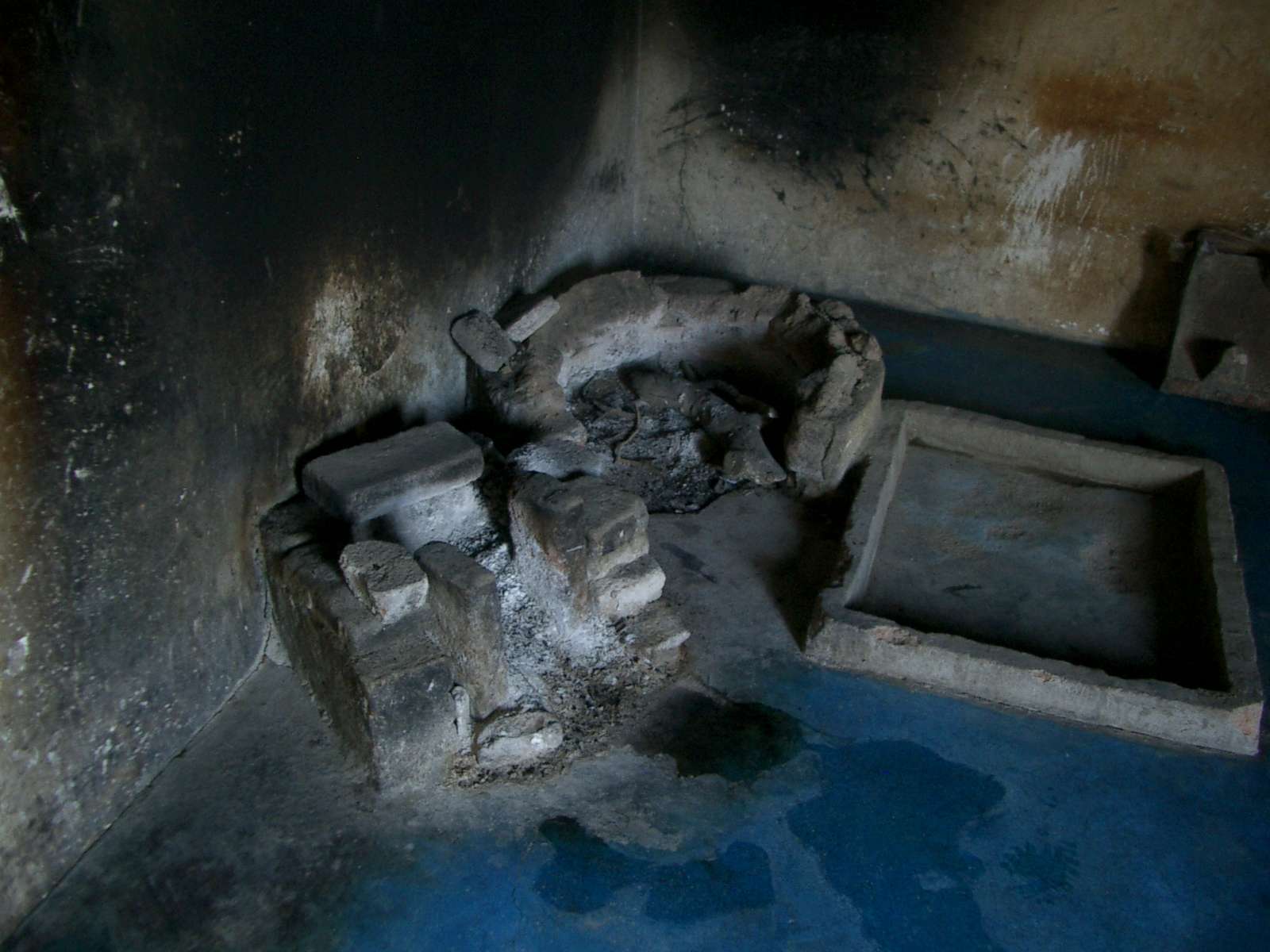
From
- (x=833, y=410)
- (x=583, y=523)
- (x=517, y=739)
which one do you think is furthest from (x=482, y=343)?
(x=517, y=739)

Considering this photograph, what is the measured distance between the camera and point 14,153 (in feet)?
9.96

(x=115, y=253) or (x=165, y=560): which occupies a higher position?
(x=115, y=253)

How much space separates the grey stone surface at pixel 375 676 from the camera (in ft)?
12.3

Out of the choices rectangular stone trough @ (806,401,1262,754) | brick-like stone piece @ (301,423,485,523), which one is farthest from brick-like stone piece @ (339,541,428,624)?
rectangular stone trough @ (806,401,1262,754)

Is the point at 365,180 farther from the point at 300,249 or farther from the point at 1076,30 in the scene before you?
the point at 1076,30

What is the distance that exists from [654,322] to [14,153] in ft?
12.1

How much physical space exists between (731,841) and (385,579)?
4.86ft

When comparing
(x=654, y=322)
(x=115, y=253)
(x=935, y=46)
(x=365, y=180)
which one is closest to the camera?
(x=115, y=253)

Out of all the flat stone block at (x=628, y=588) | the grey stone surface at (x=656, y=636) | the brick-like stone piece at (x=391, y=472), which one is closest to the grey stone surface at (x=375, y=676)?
the brick-like stone piece at (x=391, y=472)

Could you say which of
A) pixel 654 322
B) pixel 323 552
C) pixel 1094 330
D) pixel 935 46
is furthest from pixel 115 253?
pixel 1094 330

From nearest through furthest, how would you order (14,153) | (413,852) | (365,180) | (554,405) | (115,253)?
(14,153)
(115,253)
(413,852)
(365,180)
(554,405)

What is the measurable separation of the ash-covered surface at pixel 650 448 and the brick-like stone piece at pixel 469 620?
4.93 ft

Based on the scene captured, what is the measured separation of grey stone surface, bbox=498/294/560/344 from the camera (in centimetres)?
573

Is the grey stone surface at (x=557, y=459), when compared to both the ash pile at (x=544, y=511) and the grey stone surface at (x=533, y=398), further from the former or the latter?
the grey stone surface at (x=533, y=398)
